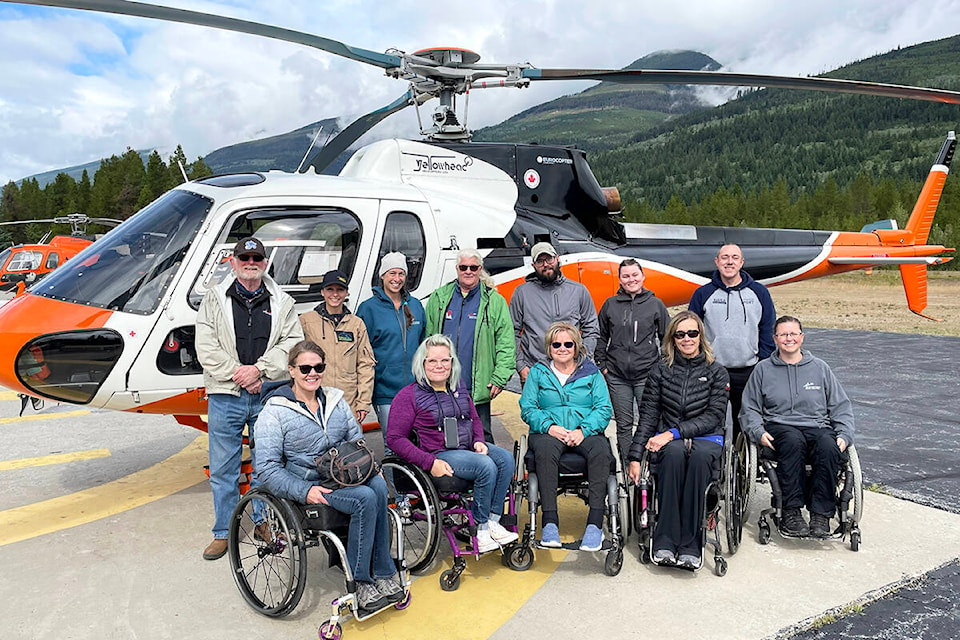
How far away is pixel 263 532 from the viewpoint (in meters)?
3.58

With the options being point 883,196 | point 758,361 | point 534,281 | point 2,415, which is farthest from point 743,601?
point 883,196

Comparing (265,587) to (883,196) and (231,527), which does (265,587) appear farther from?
(883,196)

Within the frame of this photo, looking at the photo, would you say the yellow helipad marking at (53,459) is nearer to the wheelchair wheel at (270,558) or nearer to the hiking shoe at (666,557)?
the wheelchair wheel at (270,558)

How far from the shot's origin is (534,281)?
4.69 meters

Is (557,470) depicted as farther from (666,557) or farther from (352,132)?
(352,132)

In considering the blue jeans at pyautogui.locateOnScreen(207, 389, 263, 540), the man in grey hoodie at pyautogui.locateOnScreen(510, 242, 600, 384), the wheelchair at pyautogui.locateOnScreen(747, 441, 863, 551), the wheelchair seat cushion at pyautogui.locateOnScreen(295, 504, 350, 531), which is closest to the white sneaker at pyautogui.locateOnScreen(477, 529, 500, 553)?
the wheelchair seat cushion at pyautogui.locateOnScreen(295, 504, 350, 531)

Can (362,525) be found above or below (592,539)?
above

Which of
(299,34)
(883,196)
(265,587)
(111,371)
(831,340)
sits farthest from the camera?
(883,196)

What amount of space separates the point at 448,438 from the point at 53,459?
4.25m

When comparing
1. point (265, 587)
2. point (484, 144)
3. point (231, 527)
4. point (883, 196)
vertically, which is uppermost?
point (883, 196)

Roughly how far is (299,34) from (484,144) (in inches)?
74.3

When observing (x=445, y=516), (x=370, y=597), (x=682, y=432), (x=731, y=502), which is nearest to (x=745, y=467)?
(x=731, y=502)

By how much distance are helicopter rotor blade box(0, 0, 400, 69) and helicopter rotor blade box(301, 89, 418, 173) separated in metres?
0.67

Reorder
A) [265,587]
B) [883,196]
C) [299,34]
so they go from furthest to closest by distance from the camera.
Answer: [883,196] → [299,34] → [265,587]
